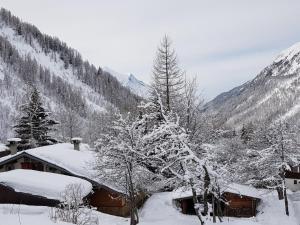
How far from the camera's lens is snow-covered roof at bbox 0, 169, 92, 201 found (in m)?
29.8

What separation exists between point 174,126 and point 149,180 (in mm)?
14987

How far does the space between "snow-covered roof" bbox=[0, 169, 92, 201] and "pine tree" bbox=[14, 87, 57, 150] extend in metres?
20.8

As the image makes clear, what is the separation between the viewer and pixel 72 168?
35844mm

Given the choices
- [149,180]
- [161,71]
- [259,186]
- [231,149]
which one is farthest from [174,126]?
[231,149]

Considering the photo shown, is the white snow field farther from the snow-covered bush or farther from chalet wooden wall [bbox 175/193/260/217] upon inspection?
the snow-covered bush

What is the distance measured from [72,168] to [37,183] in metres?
5.40

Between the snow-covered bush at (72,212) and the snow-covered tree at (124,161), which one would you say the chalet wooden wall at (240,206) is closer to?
the snow-covered tree at (124,161)

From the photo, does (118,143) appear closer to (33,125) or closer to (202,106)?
(202,106)

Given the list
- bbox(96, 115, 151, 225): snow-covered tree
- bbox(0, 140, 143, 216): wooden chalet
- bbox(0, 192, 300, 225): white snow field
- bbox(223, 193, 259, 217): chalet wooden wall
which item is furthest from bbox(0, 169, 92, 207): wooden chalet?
bbox(223, 193, 259, 217): chalet wooden wall

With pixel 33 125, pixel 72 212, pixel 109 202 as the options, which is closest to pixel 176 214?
pixel 109 202

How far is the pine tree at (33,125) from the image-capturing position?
53.1 meters

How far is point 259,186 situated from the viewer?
5888cm

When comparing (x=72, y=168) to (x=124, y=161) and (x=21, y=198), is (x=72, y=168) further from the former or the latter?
(x=124, y=161)

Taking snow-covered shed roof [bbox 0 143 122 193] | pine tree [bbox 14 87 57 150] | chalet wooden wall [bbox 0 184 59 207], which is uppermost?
pine tree [bbox 14 87 57 150]
